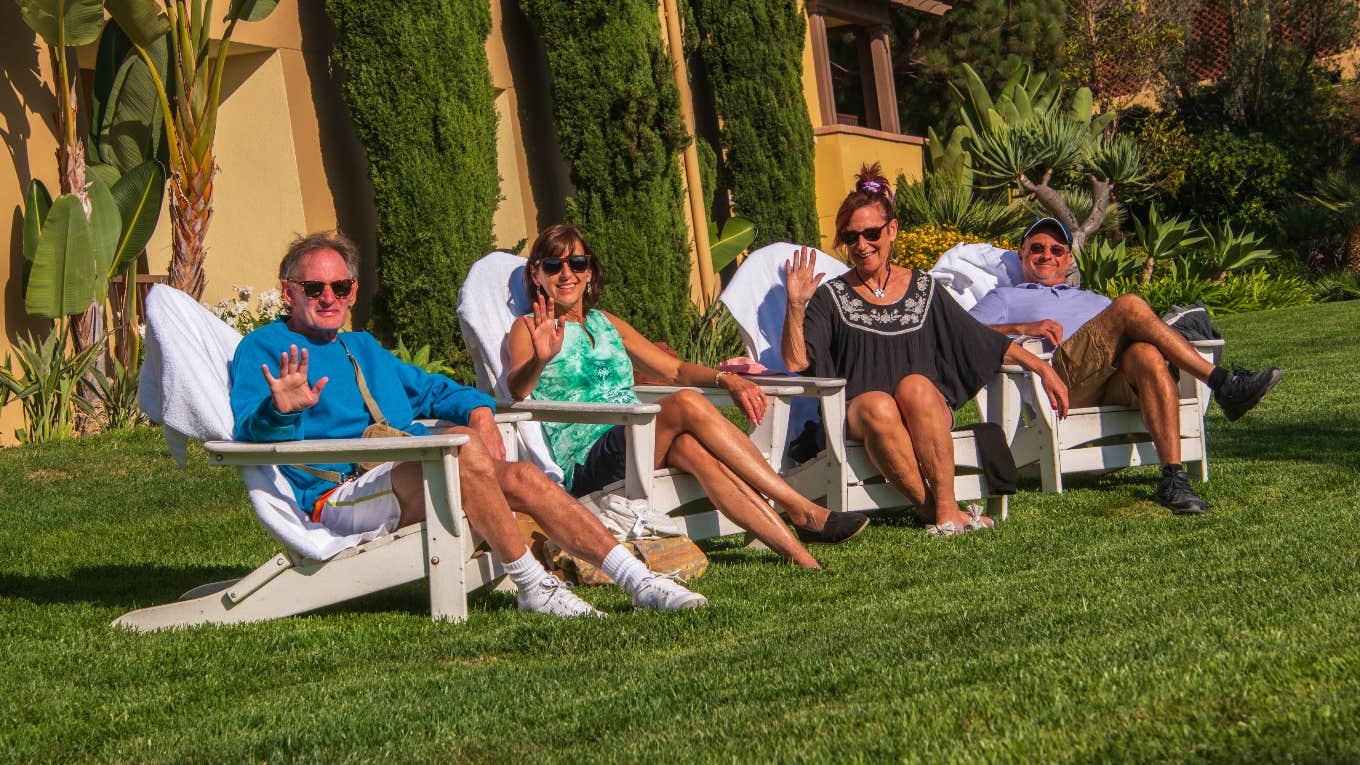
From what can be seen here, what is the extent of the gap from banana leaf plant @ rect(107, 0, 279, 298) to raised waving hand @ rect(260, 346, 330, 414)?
5764 millimetres

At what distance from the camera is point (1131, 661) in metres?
3.27

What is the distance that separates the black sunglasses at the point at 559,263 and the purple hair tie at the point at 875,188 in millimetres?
1523

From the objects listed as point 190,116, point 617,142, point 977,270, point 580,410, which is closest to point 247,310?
point 190,116

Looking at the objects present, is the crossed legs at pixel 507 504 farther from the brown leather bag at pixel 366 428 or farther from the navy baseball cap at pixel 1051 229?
the navy baseball cap at pixel 1051 229

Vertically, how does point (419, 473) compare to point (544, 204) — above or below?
below

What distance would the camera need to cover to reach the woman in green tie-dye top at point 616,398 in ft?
18.0

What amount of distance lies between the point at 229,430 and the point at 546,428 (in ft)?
4.70

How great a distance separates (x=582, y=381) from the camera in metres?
6.00

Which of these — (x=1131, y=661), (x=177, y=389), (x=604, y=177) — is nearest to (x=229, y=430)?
(x=177, y=389)

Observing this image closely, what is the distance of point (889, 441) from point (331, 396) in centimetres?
226

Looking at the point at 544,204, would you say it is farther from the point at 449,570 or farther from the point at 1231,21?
the point at 1231,21

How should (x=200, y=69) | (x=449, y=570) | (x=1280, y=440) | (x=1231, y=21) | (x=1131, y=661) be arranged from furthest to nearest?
(x=1231, y=21), (x=200, y=69), (x=1280, y=440), (x=449, y=570), (x=1131, y=661)

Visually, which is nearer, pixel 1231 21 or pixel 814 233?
pixel 814 233

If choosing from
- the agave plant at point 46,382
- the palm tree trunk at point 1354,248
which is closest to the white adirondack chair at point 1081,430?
the agave plant at point 46,382
